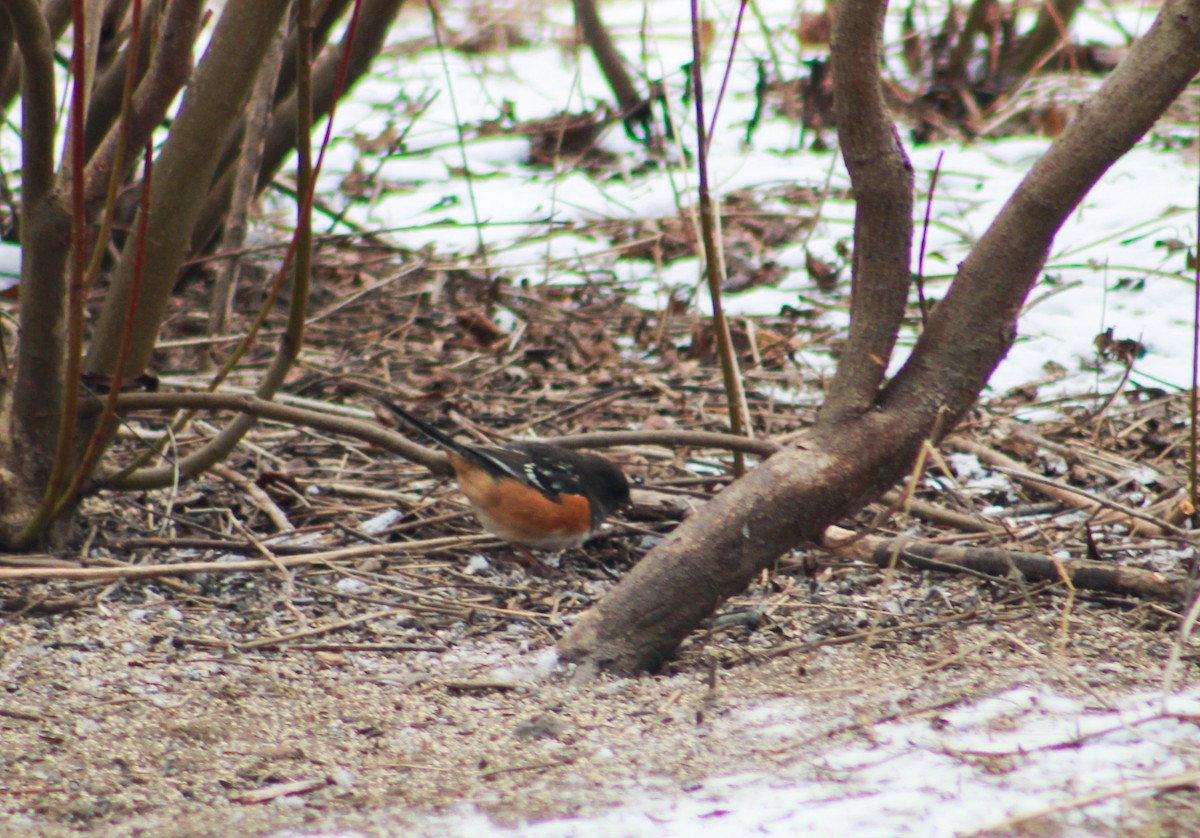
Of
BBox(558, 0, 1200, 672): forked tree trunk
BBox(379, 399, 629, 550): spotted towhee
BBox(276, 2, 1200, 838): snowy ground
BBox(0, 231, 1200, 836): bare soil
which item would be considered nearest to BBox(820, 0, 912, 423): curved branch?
BBox(558, 0, 1200, 672): forked tree trunk

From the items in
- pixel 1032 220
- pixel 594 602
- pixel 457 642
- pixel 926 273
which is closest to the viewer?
pixel 1032 220

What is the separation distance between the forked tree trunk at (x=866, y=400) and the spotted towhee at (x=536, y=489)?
70 cm

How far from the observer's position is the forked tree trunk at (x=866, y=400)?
231 cm

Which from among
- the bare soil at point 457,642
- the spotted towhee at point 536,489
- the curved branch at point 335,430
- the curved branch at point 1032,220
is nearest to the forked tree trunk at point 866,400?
the curved branch at point 1032,220

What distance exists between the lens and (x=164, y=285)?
2.69m

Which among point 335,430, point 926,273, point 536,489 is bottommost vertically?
point 536,489

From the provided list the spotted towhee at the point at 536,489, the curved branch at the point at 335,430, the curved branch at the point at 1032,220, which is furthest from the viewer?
the spotted towhee at the point at 536,489

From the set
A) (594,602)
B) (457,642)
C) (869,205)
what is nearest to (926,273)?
(594,602)

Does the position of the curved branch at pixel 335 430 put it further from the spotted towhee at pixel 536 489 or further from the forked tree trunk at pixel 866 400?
the forked tree trunk at pixel 866 400

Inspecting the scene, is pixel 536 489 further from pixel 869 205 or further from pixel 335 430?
pixel 869 205

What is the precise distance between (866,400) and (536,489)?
107 cm

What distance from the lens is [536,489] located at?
3223mm

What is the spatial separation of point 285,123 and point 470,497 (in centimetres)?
194

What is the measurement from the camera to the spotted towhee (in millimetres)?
3119
